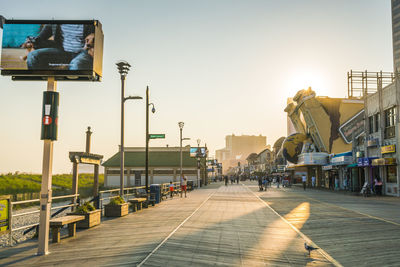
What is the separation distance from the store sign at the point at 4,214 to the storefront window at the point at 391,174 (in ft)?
97.0

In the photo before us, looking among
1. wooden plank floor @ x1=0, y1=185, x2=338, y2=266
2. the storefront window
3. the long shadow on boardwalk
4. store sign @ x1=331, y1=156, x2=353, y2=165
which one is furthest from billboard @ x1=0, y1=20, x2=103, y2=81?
store sign @ x1=331, y1=156, x2=353, y2=165

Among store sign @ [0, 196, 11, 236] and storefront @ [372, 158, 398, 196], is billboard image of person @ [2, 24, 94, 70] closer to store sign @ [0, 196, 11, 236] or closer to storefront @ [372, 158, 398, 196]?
store sign @ [0, 196, 11, 236]

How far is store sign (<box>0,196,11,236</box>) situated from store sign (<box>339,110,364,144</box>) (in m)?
50.0

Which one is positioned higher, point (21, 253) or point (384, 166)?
point (384, 166)

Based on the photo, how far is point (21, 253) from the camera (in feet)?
29.0

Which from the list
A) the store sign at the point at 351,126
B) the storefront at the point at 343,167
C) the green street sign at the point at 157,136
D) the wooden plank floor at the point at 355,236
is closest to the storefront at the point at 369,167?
the storefront at the point at 343,167

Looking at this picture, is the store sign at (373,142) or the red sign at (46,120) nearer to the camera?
the red sign at (46,120)

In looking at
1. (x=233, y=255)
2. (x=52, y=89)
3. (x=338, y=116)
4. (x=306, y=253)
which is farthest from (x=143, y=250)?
(x=338, y=116)

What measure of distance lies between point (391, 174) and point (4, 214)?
30.3m

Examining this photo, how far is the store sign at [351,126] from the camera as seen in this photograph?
52.6 metres

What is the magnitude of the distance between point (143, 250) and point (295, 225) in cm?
666

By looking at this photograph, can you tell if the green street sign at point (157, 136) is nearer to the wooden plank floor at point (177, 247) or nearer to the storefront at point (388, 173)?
the wooden plank floor at point (177, 247)

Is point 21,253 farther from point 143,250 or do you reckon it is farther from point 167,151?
point 167,151

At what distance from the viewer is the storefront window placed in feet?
99.2
